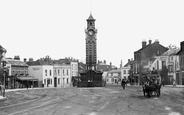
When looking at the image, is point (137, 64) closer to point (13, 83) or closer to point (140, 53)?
point (140, 53)

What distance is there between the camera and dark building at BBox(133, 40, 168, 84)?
94312 mm

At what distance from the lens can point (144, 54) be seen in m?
96.8

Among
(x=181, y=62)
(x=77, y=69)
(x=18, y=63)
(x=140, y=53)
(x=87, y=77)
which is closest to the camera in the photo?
(x=181, y=62)

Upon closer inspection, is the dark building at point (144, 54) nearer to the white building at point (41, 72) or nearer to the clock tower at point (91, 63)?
the clock tower at point (91, 63)

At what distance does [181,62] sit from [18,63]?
36484 millimetres

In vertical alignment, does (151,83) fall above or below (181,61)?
below

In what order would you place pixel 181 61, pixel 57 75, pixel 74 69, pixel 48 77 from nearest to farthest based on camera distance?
pixel 181 61, pixel 48 77, pixel 57 75, pixel 74 69

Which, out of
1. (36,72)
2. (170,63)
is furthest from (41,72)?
(170,63)

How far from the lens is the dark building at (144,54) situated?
94312mm

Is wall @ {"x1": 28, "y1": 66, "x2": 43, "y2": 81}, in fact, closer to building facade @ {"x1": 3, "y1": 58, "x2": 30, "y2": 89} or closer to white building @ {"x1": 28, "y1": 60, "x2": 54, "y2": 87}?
white building @ {"x1": 28, "y1": 60, "x2": 54, "y2": 87}

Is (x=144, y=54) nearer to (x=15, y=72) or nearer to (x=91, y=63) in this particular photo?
(x=91, y=63)

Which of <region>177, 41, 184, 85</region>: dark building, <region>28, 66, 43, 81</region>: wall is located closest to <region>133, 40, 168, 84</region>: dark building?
<region>177, 41, 184, 85</region>: dark building

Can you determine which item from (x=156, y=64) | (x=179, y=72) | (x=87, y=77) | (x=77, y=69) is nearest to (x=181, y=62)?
(x=179, y=72)

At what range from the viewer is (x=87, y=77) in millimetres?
78062
